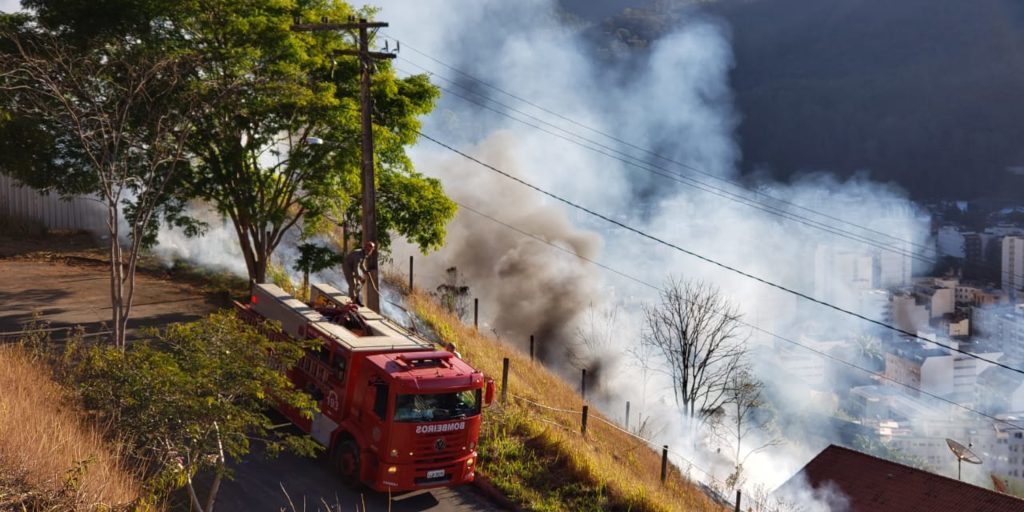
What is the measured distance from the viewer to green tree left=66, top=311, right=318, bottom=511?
7.63 metres

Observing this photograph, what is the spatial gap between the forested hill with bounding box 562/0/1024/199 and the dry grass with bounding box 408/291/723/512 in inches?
4159

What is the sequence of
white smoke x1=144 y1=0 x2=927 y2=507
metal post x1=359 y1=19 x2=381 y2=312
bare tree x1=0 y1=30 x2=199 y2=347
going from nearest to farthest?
1. bare tree x1=0 y1=30 x2=199 y2=347
2. metal post x1=359 y1=19 x2=381 y2=312
3. white smoke x1=144 y1=0 x2=927 y2=507

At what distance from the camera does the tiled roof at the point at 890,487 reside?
71.3 feet

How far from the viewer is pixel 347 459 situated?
39.0 ft

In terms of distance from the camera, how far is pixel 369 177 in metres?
15.9

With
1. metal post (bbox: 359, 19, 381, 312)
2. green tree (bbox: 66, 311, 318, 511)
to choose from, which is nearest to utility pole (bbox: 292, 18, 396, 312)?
metal post (bbox: 359, 19, 381, 312)

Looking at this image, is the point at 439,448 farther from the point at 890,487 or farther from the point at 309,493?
the point at 890,487

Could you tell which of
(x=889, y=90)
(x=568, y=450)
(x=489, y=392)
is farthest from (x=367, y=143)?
(x=889, y=90)

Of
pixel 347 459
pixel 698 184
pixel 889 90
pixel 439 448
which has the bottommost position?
pixel 347 459

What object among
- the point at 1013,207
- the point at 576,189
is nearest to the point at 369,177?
the point at 576,189

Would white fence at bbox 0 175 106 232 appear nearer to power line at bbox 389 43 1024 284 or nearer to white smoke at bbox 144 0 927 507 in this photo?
white smoke at bbox 144 0 927 507

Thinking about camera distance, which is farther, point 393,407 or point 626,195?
point 626,195

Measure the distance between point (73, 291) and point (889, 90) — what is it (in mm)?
126388

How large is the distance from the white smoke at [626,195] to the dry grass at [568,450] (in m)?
14.0
